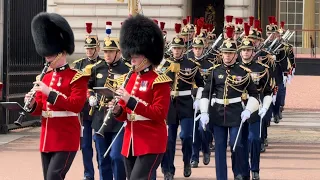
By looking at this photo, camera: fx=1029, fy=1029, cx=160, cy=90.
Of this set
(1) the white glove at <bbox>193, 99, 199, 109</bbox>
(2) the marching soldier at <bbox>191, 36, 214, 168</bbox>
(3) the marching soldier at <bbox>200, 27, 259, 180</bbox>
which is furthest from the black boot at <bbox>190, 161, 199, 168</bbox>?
(3) the marching soldier at <bbox>200, 27, 259, 180</bbox>

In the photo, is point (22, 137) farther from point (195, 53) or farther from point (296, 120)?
point (296, 120)

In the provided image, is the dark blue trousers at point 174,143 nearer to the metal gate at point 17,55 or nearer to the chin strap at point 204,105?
the chin strap at point 204,105

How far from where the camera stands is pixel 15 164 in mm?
12562

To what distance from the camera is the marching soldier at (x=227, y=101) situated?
34.2ft

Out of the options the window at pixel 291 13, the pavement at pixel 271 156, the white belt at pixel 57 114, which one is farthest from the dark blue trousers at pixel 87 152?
the window at pixel 291 13

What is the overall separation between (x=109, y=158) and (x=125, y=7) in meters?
21.1

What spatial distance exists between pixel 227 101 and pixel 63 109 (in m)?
2.75

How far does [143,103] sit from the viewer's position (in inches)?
311

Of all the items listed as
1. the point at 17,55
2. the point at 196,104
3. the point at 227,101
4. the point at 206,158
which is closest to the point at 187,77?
the point at 196,104

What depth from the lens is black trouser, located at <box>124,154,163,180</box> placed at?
7848 mm

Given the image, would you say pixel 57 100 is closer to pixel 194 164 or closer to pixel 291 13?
pixel 194 164

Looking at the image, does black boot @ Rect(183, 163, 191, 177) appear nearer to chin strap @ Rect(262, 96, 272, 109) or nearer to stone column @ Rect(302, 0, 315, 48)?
chin strap @ Rect(262, 96, 272, 109)

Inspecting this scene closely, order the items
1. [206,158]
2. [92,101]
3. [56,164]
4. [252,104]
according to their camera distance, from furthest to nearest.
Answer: [206,158], [252,104], [92,101], [56,164]

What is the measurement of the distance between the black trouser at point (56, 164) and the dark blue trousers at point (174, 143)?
3200 millimetres
